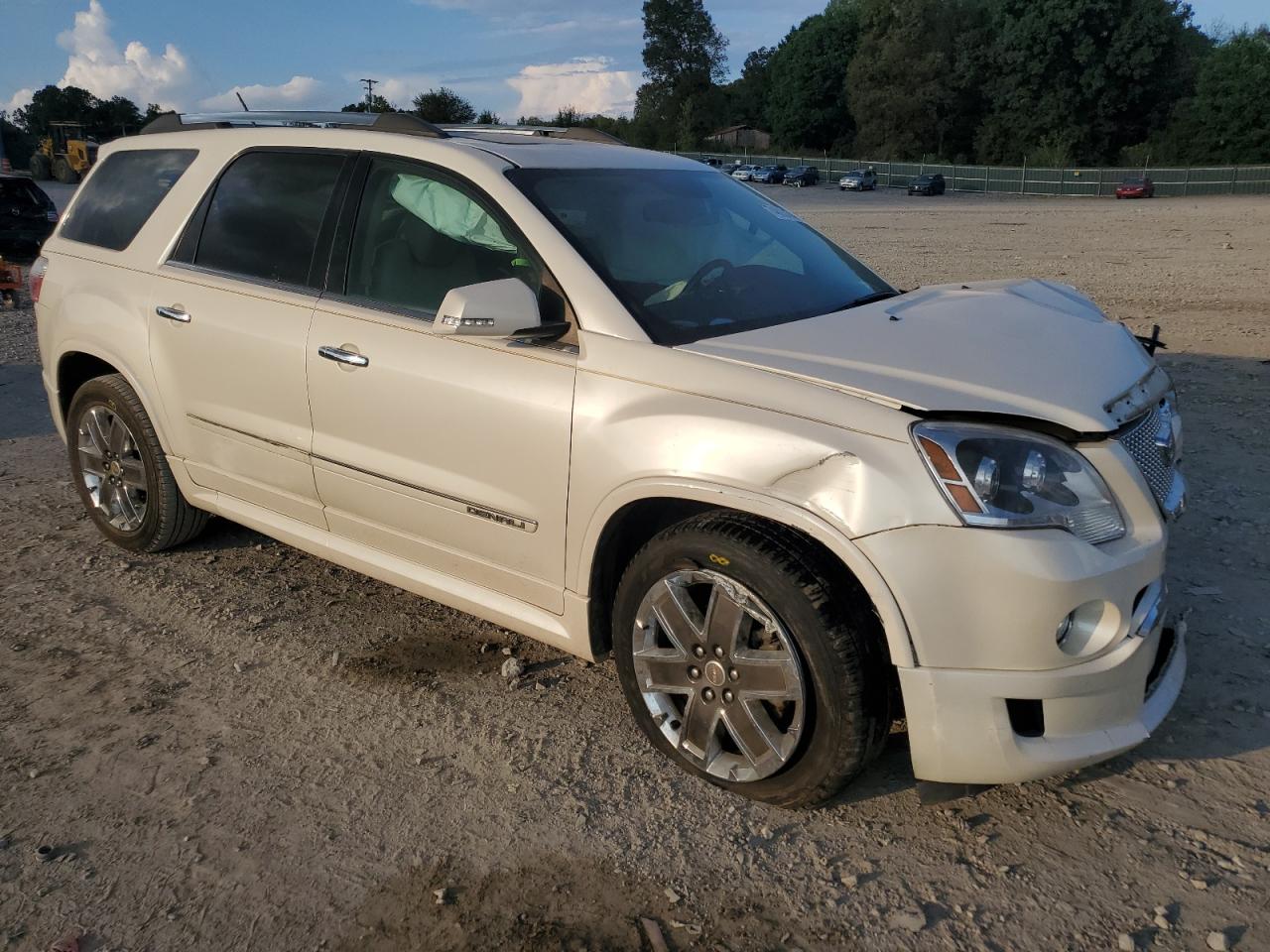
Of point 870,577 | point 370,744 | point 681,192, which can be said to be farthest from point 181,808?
point 681,192

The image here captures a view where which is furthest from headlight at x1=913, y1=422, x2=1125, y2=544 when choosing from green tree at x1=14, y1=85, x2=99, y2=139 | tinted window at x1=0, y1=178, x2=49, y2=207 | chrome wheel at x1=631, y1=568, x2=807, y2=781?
green tree at x1=14, y1=85, x2=99, y2=139

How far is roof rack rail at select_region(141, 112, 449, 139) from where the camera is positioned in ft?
13.7

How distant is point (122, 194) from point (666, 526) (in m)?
3.34

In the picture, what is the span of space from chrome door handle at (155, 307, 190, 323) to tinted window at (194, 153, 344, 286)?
0.23 m

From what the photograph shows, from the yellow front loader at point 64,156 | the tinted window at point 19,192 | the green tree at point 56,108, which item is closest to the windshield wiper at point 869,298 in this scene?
the tinted window at point 19,192

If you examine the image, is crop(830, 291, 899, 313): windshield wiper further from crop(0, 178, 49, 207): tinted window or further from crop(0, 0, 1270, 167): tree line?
crop(0, 0, 1270, 167): tree line

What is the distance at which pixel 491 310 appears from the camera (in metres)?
3.22

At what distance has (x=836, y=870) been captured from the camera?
2.88 m

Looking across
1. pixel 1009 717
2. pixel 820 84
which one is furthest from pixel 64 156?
pixel 820 84

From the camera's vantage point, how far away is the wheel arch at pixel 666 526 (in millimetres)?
2748

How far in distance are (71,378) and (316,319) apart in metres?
2.07

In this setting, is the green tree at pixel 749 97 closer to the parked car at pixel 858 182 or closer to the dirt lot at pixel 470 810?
the parked car at pixel 858 182

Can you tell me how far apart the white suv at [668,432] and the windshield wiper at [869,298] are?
3 cm

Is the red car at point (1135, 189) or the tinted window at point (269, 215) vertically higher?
the tinted window at point (269, 215)
